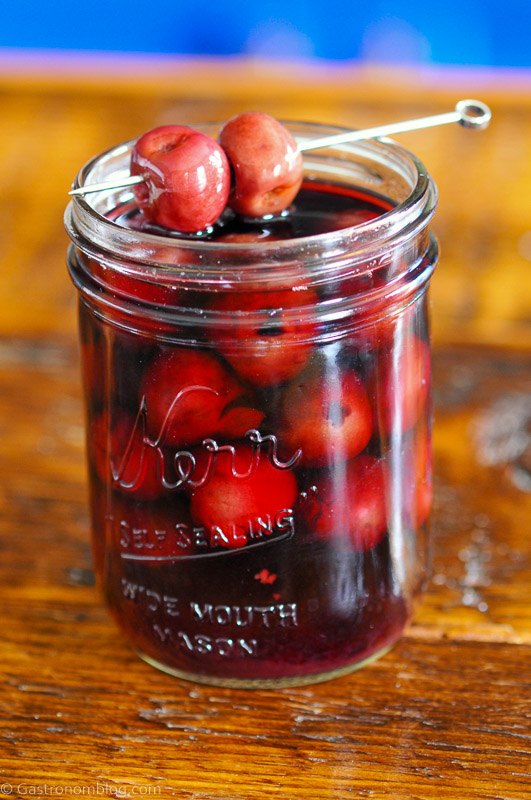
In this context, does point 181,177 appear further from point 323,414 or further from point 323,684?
point 323,684

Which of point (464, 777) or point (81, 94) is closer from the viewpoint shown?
point (464, 777)

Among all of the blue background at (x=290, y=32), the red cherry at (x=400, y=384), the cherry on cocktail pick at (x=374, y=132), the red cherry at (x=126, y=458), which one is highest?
the cherry on cocktail pick at (x=374, y=132)

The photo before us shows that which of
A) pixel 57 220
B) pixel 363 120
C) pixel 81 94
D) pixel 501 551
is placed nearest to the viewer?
pixel 501 551

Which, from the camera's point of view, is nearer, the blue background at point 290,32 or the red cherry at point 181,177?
the red cherry at point 181,177

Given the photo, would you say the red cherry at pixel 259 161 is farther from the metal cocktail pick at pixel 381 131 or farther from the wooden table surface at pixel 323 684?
the wooden table surface at pixel 323 684

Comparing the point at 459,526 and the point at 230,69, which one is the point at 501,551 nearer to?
the point at 459,526

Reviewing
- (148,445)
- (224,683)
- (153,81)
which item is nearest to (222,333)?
(148,445)

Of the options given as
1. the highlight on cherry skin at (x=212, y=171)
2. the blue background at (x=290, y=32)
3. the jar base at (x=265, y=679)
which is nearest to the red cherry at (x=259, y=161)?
the highlight on cherry skin at (x=212, y=171)

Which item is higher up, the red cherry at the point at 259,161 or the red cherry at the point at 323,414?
the red cherry at the point at 259,161
